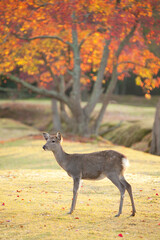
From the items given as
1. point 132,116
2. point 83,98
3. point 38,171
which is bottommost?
point 83,98

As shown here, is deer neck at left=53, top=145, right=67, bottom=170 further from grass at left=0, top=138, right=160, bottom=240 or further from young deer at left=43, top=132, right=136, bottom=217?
grass at left=0, top=138, right=160, bottom=240

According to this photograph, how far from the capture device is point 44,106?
48219mm

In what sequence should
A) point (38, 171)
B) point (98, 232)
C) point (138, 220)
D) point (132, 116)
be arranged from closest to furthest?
1. point (98, 232)
2. point (138, 220)
3. point (38, 171)
4. point (132, 116)

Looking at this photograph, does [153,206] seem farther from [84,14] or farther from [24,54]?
Answer: [24,54]

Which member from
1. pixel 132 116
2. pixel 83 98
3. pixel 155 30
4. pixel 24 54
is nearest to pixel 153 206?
pixel 155 30

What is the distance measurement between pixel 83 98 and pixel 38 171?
41898 mm

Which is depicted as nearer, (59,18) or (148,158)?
(148,158)

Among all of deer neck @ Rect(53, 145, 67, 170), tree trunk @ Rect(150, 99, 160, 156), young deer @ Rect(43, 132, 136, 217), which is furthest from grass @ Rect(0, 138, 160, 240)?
tree trunk @ Rect(150, 99, 160, 156)

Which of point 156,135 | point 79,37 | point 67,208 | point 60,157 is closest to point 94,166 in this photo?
point 60,157

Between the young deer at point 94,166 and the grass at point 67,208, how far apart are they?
47cm

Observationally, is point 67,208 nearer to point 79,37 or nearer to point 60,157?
point 60,157

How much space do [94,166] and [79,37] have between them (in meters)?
20.3

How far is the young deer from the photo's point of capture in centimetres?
824

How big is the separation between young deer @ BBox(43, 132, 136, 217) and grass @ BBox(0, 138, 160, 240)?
1.55 feet
